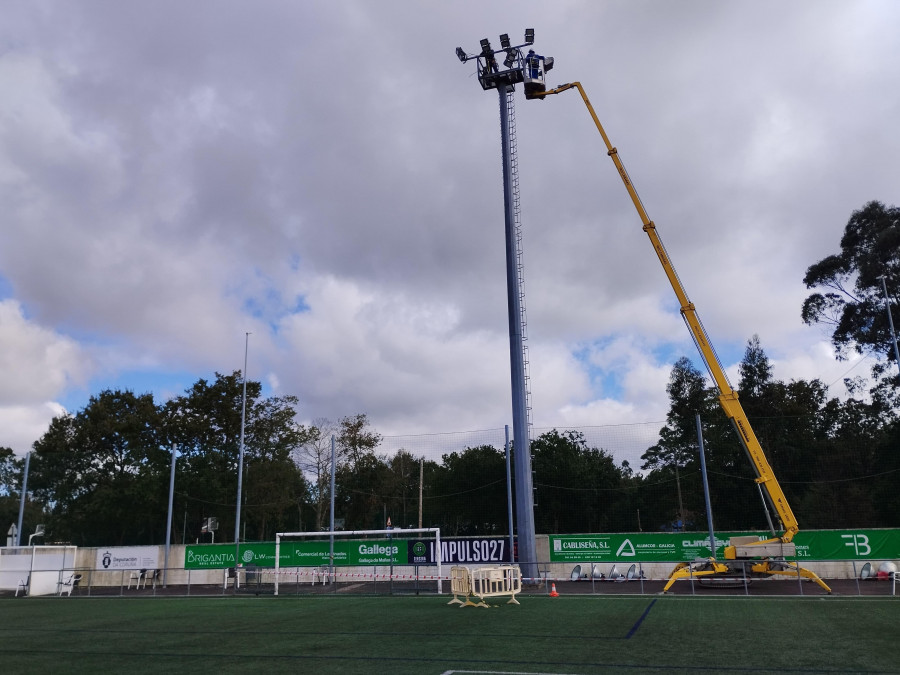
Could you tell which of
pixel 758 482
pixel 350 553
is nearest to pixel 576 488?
pixel 350 553

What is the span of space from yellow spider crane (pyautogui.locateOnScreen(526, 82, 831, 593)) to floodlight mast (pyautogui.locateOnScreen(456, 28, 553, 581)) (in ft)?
17.6

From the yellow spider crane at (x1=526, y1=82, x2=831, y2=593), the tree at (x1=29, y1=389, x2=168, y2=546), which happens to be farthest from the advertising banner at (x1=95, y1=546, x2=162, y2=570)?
the yellow spider crane at (x1=526, y1=82, x2=831, y2=593)

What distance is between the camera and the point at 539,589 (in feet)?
80.9

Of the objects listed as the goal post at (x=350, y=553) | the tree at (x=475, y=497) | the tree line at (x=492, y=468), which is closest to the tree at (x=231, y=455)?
the tree line at (x=492, y=468)

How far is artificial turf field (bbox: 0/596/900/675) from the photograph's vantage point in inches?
400

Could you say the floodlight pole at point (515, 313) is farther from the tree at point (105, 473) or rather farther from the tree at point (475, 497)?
the tree at point (105, 473)

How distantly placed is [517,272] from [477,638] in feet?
62.1

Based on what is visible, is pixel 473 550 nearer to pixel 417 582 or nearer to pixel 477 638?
pixel 417 582

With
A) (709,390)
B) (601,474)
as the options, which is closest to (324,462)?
(601,474)

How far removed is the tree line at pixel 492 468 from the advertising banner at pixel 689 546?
6.61 m

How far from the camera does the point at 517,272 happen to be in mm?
29531

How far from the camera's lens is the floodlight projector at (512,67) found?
31.1m

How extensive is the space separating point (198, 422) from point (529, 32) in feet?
135

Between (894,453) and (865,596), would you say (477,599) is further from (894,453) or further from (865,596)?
(894,453)
